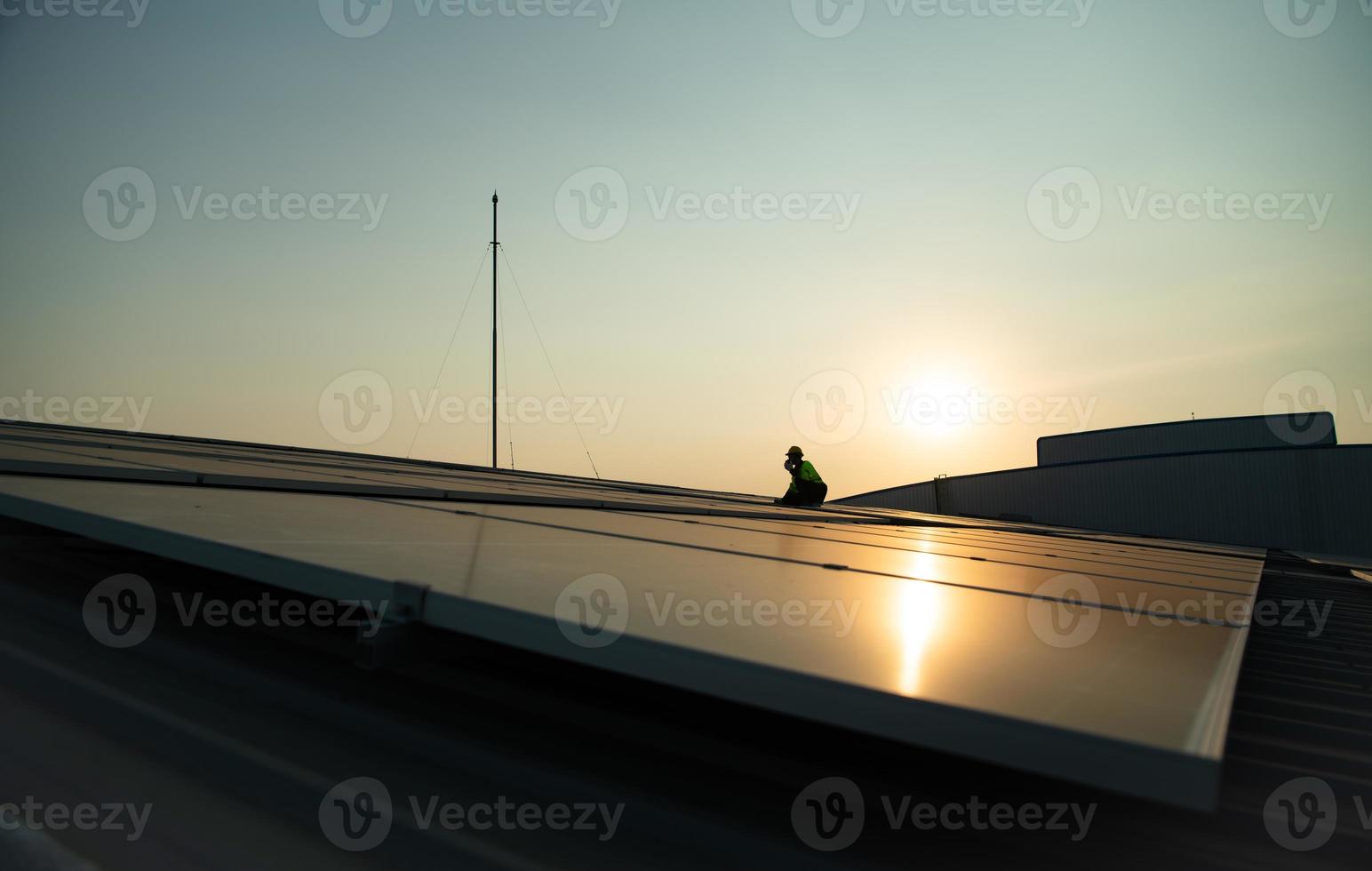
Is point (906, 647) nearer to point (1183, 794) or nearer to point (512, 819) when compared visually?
point (1183, 794)

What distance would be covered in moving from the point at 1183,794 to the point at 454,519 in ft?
14.2

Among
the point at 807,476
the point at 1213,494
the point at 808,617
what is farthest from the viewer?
the point at 1213,494

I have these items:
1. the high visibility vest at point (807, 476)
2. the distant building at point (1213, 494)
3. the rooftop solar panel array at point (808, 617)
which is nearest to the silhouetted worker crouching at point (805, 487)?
the high visibility vest at point (807, 476)

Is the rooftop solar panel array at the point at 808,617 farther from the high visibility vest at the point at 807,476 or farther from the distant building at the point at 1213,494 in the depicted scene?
the distant building at the point at 1213,494

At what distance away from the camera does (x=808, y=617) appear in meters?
2.40

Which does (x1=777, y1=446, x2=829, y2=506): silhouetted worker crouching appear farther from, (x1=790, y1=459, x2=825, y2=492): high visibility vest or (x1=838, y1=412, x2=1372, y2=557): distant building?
(x1=838, y1=412, x2=1372, y2=557): distant building

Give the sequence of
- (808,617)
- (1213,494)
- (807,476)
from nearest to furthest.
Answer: (808,617), (807,476), (1213,494)

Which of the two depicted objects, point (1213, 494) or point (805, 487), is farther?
point (1213, 494)

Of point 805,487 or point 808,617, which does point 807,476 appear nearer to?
point 805,487

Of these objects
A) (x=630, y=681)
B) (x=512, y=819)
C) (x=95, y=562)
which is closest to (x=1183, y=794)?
(x=512, y=819)

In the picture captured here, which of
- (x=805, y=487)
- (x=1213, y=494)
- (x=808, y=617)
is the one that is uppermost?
(x=1213, y=494)

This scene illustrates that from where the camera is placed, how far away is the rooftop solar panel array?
5.00 ft

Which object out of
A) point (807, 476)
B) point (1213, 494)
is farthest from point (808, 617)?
point (1213, 494)

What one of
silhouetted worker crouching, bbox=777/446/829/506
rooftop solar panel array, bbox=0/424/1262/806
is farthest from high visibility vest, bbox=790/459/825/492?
rooftop solar panel array, bbox=0/424/1262/806
